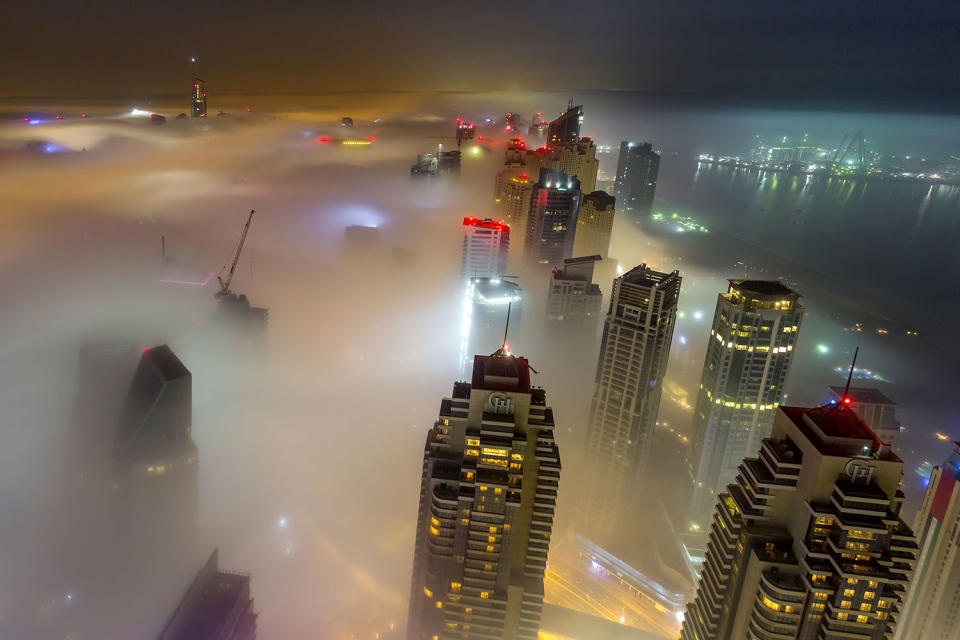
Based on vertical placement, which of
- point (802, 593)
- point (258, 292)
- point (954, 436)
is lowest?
point (954, 436)

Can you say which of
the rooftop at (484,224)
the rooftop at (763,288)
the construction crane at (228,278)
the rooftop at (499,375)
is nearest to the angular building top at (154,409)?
the construction crane at (228,278)

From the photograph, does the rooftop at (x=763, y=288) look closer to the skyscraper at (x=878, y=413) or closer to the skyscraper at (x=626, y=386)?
the skyscraper at (x=626, y=386)

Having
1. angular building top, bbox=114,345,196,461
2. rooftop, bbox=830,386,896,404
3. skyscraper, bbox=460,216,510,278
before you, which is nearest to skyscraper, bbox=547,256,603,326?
skyscraper, bbox=460,216,510,278

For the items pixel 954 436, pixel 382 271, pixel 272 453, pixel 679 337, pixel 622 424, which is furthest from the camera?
pixel 679 337

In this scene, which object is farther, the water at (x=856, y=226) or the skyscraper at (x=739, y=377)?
the water at (x=856, y=226)

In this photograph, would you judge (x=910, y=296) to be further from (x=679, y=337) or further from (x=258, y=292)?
(x=258, y=292)

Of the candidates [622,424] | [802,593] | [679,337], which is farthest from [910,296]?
[802,593]

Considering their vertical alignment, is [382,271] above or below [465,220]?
below

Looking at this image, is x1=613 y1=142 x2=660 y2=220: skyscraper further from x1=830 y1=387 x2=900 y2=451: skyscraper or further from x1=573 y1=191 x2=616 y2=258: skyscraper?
x1=830 y1=387 x2=900 y2=451: skyscraper
